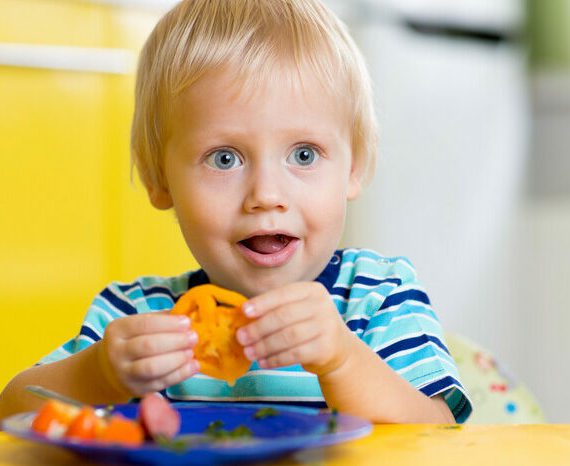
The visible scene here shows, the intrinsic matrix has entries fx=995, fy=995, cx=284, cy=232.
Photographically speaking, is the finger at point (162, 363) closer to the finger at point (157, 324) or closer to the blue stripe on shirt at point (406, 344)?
the finger at point (157, 324)

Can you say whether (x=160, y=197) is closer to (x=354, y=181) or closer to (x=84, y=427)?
(x=354, y=181)

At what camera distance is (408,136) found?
2789 mm

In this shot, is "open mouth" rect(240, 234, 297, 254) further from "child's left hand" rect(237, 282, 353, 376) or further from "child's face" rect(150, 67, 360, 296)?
"child's left hand" rect(237, 282, 353, 376)

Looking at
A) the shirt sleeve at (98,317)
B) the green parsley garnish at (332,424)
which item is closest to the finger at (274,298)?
the green parsley garnish at (332,424)

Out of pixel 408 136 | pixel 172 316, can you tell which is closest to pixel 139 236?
pixel 408 136

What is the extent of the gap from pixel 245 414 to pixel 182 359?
0.21 feet

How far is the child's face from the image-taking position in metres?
0.96

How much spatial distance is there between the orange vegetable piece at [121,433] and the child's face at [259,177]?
0.40 m

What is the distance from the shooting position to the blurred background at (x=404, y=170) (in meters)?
1.93

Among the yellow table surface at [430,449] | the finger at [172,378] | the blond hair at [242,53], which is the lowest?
the yellow table surface at [430,449]

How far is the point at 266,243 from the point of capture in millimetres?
998

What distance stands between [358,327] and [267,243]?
0.14m

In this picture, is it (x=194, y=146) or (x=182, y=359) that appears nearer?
(x=182, y=359)

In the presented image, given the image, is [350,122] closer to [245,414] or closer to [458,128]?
[245,414]
